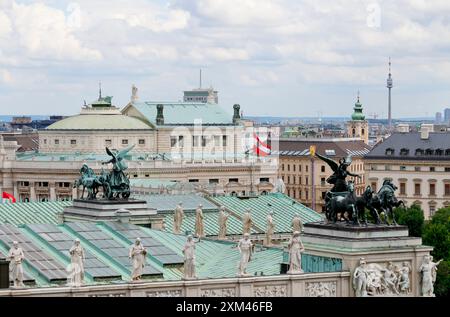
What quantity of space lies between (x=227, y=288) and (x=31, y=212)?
43.4 m

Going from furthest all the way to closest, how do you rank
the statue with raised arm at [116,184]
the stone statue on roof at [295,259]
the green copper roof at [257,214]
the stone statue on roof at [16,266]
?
the green copper roof at [257,214] → the statue with raised arm at [116,184] → the stone statue on roof at [295,259] → the stone statue on roof at [16,266]

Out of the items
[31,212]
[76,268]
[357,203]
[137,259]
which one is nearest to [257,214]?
[31,212]

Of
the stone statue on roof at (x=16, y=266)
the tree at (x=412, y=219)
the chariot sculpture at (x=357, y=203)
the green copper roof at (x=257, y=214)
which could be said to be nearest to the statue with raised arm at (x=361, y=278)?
the chariot sculpture at (x=357, y=203)

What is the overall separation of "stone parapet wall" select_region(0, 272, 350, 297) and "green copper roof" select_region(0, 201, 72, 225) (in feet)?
123

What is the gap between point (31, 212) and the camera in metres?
116

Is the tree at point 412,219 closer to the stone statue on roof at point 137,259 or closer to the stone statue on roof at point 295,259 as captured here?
the stone statue on roof at point 295,259

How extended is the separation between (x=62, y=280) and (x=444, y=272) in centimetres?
5002

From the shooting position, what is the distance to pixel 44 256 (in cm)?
7925

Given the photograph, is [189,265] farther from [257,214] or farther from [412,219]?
[412,219]

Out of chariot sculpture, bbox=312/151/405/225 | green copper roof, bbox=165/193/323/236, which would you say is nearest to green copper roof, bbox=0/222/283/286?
chariot sculpture, bbox=312/151/405/225

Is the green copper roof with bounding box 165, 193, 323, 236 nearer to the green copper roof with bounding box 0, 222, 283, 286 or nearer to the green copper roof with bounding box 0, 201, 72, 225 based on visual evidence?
the green copper roof with bounding box 0, 201, 72, 225

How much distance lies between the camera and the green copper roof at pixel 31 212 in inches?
4461

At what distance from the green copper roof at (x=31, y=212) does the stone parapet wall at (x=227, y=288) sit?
123 ft
